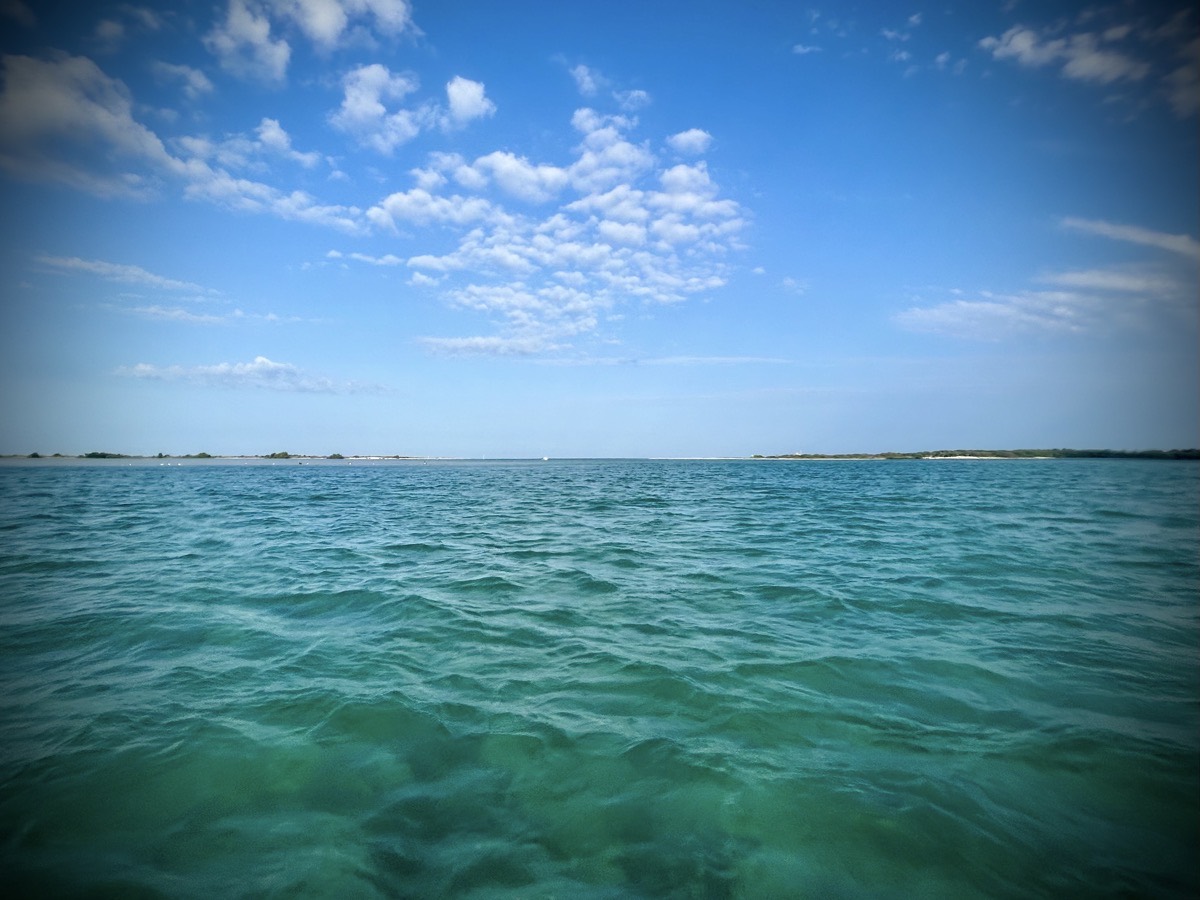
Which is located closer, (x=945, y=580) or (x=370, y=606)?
(x=370, y=606)

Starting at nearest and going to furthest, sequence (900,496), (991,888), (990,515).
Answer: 1. (991,888)
2. (990,515)
3. (900,496)

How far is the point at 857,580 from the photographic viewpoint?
1080cm

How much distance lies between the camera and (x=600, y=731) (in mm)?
5105

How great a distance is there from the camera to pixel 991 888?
11.0ft

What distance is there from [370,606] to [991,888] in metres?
8.89

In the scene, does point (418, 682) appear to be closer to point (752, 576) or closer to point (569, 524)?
point (752, 576)

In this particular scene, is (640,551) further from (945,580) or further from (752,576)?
(945,580)

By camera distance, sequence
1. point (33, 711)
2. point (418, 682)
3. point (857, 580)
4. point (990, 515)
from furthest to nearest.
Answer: point (990, 515) → point (857, 580) → point (418, 682) → point (33, 711)

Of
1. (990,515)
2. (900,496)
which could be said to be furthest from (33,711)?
(900,496)

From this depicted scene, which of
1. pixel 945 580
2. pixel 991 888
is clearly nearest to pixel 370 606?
Result: pixel 991 888

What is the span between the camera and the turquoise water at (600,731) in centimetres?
354

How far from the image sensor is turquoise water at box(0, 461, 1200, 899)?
11.6 feet

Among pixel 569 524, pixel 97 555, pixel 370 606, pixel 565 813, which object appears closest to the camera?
pixel 565 813

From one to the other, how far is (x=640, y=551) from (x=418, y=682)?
27.2 feet
